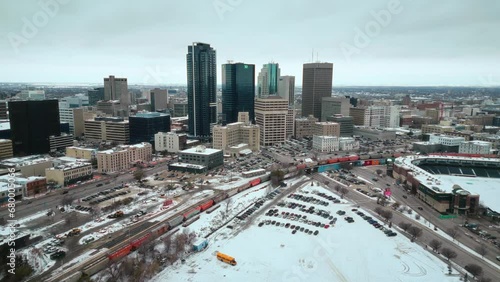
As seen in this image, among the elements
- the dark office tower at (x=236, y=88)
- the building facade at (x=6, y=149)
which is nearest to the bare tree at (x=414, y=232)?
the building facade at (x=6, y=149)

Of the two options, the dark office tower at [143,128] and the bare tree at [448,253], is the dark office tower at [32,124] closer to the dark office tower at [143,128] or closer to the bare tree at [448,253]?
the dark office tower at [143,128]

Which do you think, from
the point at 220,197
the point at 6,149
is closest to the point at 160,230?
the point at 220,197

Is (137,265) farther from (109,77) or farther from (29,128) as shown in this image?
(109,77)

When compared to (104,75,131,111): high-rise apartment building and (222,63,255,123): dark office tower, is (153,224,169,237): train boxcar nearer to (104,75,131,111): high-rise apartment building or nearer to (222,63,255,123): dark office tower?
(222,63,255,123): dark office tower

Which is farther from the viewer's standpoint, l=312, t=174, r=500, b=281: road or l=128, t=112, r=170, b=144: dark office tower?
l=128, t=112, r=170, b=144: dark office tower

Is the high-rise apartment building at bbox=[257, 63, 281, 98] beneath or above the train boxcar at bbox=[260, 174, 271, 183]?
above

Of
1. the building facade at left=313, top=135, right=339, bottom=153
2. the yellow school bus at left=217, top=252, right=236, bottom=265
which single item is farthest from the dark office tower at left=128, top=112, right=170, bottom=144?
the yellow school bus at left=217, top=252, right=236, bottom=265

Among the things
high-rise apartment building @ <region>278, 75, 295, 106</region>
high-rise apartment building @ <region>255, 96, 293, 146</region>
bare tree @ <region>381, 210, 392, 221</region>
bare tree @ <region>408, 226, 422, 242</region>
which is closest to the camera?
bare tree @ <region>408, 226, 422, 242</region>

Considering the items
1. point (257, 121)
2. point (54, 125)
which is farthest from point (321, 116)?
point (54, 125)
